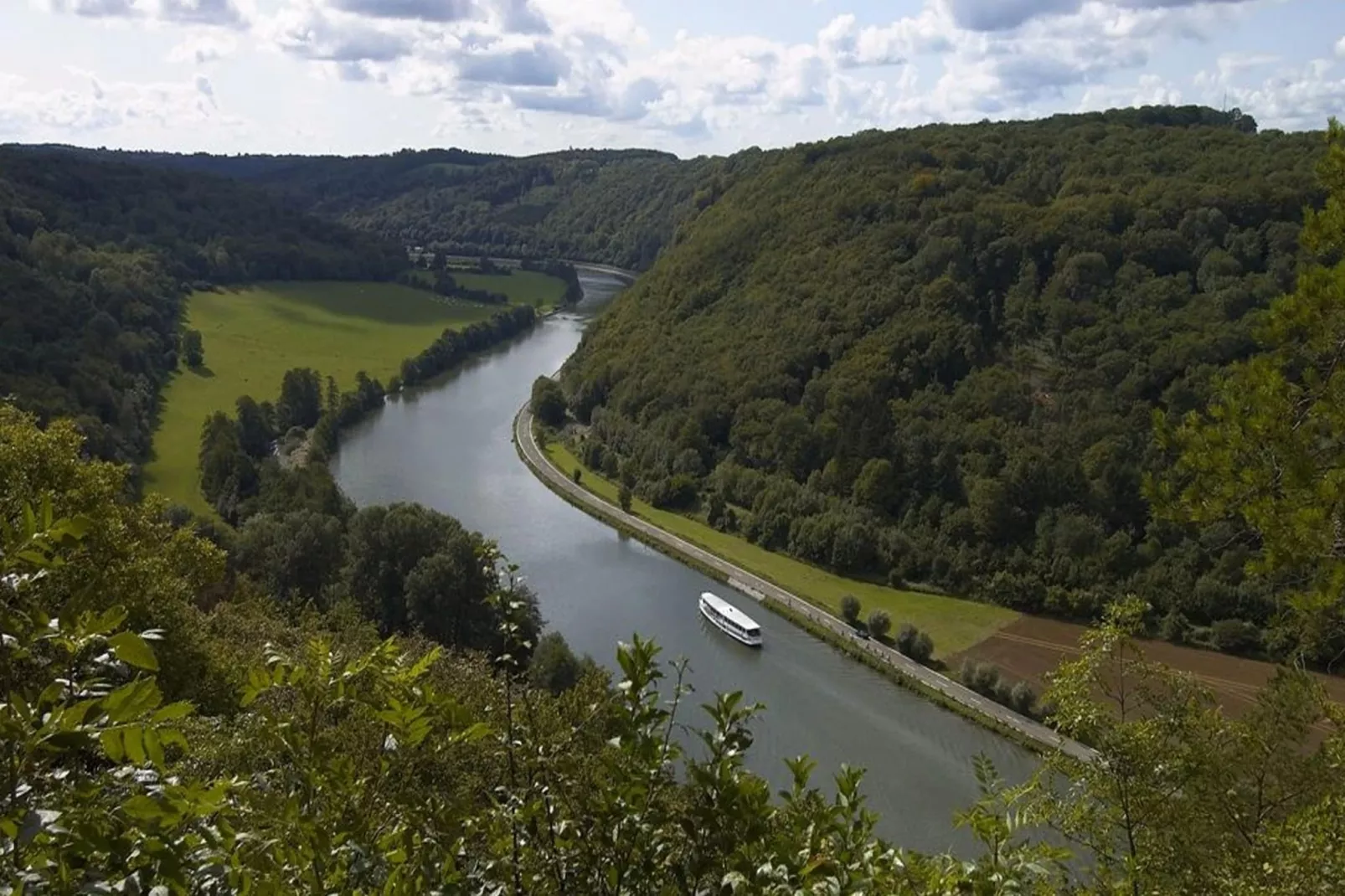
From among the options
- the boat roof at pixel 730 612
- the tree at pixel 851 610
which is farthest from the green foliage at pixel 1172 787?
the tree at pixel 851 610

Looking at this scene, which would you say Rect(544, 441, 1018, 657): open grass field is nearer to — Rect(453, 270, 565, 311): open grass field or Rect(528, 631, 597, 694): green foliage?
Rect(528, 631, 597, 694): green foliage

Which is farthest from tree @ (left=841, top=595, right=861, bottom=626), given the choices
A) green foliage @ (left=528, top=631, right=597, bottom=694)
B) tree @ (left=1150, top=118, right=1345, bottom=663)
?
tree @ (left=1150, top=118, right=1345, bottom=663)

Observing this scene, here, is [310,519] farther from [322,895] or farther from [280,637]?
[322,895]

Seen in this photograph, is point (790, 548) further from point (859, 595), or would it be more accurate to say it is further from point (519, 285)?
point (519, 285)

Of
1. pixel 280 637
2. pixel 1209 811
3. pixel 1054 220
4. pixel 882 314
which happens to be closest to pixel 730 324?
pixel 882 314

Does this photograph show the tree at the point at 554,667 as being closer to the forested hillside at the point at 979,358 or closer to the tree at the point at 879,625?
the tree at the point at 879,625

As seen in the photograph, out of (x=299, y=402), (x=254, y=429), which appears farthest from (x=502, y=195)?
(x=254, y=429)
